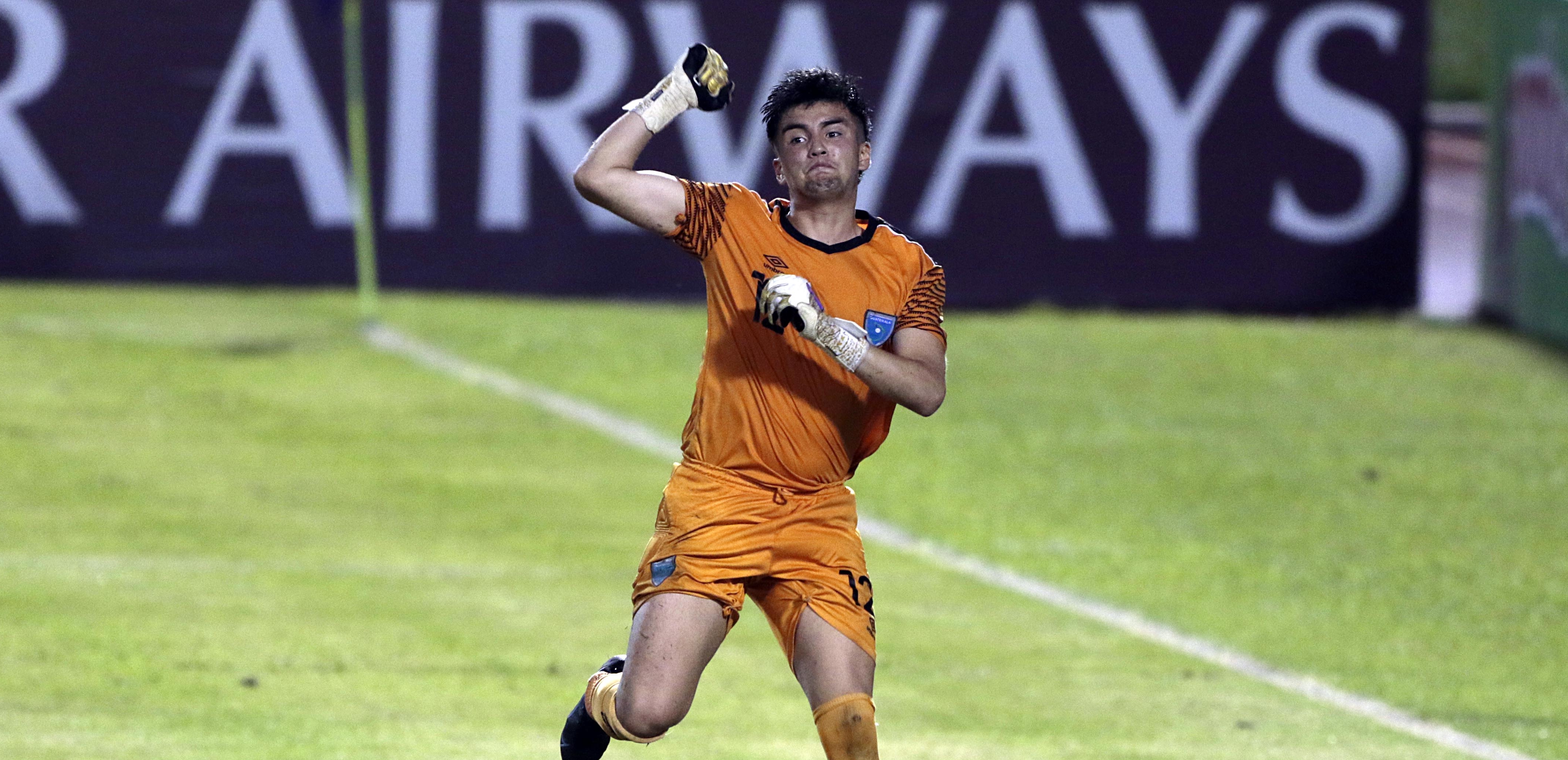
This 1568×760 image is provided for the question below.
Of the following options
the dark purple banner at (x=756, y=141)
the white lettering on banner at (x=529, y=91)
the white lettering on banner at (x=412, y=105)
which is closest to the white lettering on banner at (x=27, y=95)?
the dark purple banner at (x=756, y=141)

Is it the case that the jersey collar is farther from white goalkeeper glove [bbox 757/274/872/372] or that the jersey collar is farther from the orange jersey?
white goalkeeper glove [bbox 757/274/872/372]

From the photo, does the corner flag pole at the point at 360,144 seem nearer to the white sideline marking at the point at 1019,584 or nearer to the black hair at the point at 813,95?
the white sideline marking at the point at 1019,584

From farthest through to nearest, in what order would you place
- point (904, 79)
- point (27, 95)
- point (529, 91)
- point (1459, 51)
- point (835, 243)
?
1. point (1459, 51)
2. point (904, 79)
3. point (529, 91)
4. point (27, 95)
5. point (835, 243)

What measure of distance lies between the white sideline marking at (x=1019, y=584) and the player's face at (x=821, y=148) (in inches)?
148

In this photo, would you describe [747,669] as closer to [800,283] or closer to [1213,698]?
[1213,698]

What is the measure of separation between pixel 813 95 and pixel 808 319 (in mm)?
765

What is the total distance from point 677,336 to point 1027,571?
24.7 ft

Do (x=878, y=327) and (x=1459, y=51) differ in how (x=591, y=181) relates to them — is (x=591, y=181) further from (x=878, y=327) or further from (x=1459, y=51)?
(x=1459, y=51)

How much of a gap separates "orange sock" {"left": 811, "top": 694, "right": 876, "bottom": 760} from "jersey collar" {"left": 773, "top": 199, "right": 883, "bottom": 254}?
4.13 feet

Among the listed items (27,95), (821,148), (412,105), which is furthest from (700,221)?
(27,95)

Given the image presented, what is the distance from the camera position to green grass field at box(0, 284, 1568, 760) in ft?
30.3

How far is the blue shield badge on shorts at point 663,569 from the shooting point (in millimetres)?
6781

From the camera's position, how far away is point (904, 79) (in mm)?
20859

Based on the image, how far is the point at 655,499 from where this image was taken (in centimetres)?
1455
